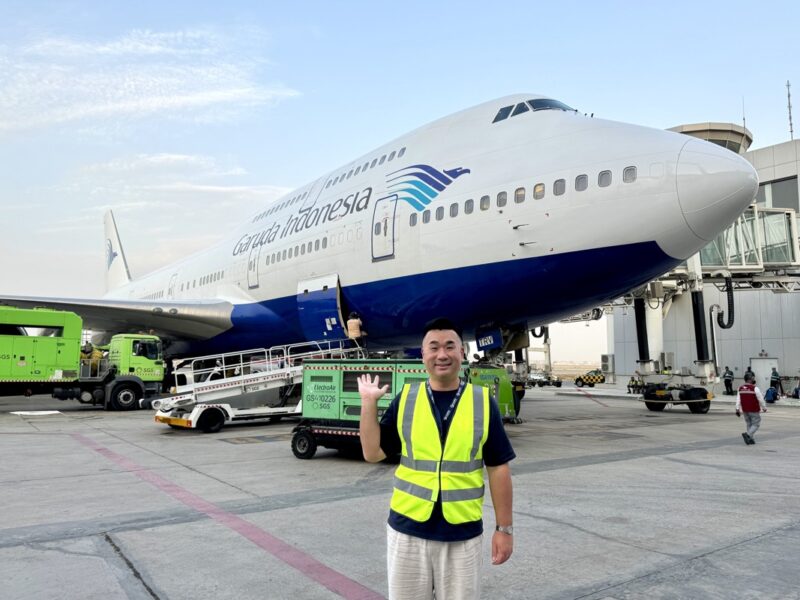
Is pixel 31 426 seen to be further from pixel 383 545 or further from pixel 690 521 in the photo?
pixel 690 521

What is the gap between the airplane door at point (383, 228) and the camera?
45.8ft

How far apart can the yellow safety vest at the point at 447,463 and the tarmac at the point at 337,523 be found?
1752mm

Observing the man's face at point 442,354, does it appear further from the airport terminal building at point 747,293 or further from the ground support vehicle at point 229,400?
the airport terminal building at point 747,293

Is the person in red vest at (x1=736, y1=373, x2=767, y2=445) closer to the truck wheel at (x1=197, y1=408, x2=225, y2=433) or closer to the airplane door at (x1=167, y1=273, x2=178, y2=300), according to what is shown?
the truck wheel at (x1=197, y1=408, x2=225, y2=433)

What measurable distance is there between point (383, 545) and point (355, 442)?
14.4 ft

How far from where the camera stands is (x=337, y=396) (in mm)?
10109

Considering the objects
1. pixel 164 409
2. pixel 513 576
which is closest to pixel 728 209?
pixel 513 576

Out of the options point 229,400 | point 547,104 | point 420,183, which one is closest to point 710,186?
point 547,104

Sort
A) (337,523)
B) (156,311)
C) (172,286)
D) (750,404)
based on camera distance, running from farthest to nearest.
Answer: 1. (172,286)
2. (156,311)
3. (750,404)
4. (337,523)

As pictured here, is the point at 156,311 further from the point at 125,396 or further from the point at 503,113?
the point at 503,113

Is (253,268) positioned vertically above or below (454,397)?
above

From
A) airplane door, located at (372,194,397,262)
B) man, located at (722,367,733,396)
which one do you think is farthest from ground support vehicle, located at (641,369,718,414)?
airplane door, located at (372,194,397,262)

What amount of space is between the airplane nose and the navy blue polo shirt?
8.63 meters

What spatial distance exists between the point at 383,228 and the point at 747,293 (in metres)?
28.5
